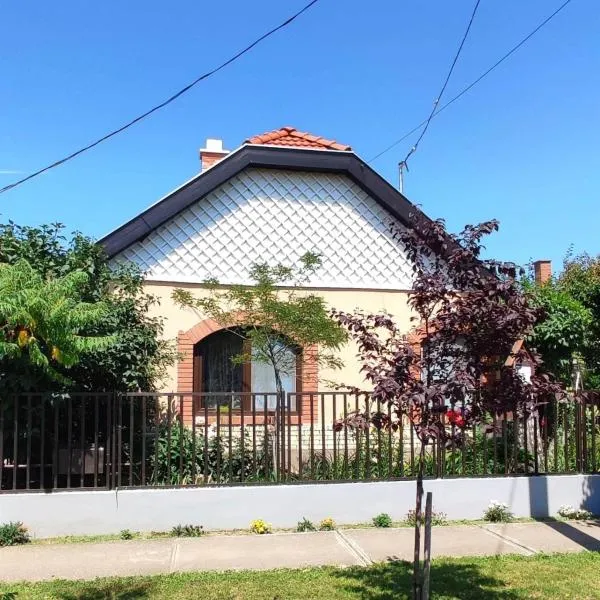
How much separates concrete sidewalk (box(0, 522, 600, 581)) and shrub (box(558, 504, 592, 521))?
33cm

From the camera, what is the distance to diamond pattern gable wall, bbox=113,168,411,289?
33.0ft

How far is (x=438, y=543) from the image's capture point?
6.54 metres

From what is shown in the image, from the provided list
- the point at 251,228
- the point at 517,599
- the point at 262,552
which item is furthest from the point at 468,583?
the point at 251,228

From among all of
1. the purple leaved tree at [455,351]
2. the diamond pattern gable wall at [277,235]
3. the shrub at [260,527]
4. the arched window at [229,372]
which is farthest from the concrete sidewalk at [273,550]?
the diamond pattern gable wall at [277,235]

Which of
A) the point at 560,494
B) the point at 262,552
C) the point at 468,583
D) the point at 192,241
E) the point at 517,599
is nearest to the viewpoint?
the point at 517,599

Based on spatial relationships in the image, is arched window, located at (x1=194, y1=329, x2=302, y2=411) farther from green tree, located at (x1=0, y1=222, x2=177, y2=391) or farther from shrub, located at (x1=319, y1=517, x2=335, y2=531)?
shrub, located at (x1=319, y1=517, x2=335, y2=531)

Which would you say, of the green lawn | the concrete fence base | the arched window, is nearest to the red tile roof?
the arched window

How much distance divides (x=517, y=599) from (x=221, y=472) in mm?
4183

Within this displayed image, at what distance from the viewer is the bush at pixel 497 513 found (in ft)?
24.7

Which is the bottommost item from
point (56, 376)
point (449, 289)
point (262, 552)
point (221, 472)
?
point (262, 552)

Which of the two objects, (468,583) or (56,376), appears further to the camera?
(56,376)

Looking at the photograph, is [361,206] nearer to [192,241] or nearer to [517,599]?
[192,241]

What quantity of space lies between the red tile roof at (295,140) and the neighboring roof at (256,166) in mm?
212

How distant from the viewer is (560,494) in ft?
25.5
